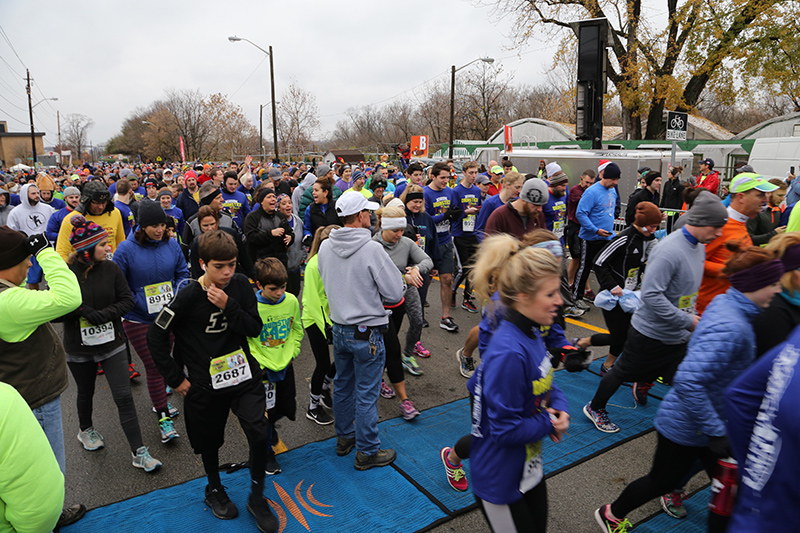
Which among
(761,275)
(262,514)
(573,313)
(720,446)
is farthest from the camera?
(573,313)

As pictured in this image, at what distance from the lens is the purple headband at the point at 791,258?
2447 mm

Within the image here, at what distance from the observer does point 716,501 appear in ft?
7.96

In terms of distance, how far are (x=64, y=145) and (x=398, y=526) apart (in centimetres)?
11373

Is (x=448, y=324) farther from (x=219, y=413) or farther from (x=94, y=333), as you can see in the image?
(x=94, y=333)

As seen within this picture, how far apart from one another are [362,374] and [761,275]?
260 cm

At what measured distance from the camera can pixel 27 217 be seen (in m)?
7.57

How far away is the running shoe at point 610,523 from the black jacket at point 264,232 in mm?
4309

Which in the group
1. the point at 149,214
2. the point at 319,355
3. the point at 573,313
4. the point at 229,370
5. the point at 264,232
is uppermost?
the point at 149,214

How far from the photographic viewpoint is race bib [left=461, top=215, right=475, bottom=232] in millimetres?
7141

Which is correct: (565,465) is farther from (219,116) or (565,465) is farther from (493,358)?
(219,116)

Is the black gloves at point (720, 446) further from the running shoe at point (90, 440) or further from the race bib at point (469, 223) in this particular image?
the race bib at point (469, 223)

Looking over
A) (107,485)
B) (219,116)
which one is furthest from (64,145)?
(107,485)

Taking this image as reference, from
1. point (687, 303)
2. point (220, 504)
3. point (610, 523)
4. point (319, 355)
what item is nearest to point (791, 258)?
point (687, 303)

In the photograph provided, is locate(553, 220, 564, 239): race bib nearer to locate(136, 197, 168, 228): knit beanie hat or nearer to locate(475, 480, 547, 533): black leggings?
locate(136, 197, 168, 228): knit beanie hat
